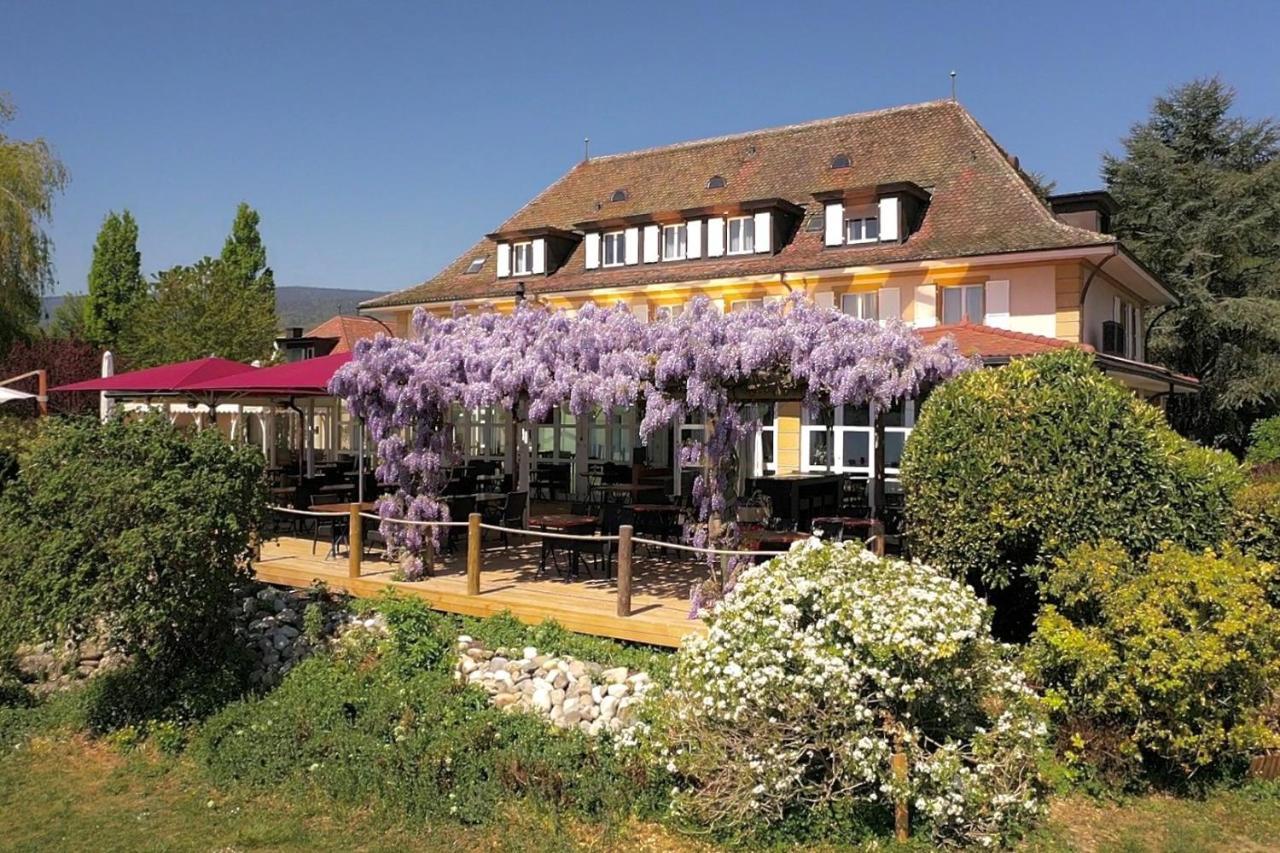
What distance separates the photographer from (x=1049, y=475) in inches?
342

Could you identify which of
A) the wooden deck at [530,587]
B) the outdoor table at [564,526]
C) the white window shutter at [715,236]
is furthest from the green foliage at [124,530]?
the white window shutter at [715,236]

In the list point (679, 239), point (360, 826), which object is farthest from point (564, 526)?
point (679, 239)

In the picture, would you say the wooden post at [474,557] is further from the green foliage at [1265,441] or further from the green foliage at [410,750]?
the green foliage at [1265,441]

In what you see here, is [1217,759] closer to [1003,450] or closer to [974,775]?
[974,775]

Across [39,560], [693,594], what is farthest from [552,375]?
[39,560]

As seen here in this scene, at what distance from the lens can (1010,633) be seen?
33.1ft

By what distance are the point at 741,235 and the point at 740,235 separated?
27 millimetres

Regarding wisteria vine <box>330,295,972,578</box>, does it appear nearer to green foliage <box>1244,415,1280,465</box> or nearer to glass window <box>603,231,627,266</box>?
glass window <box>603,231,627,266</box>

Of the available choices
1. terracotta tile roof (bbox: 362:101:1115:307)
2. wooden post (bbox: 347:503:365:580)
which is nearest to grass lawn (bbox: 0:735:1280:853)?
wooden post (bbox: 347:503:365:580)

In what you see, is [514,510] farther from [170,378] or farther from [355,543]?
[170,378]

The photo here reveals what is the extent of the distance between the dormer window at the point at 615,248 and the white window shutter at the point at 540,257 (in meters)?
1.86

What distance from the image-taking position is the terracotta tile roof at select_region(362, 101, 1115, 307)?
67.3 feet

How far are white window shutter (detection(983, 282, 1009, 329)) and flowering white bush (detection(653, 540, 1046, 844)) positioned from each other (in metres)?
13.4

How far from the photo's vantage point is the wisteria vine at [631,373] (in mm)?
9797
